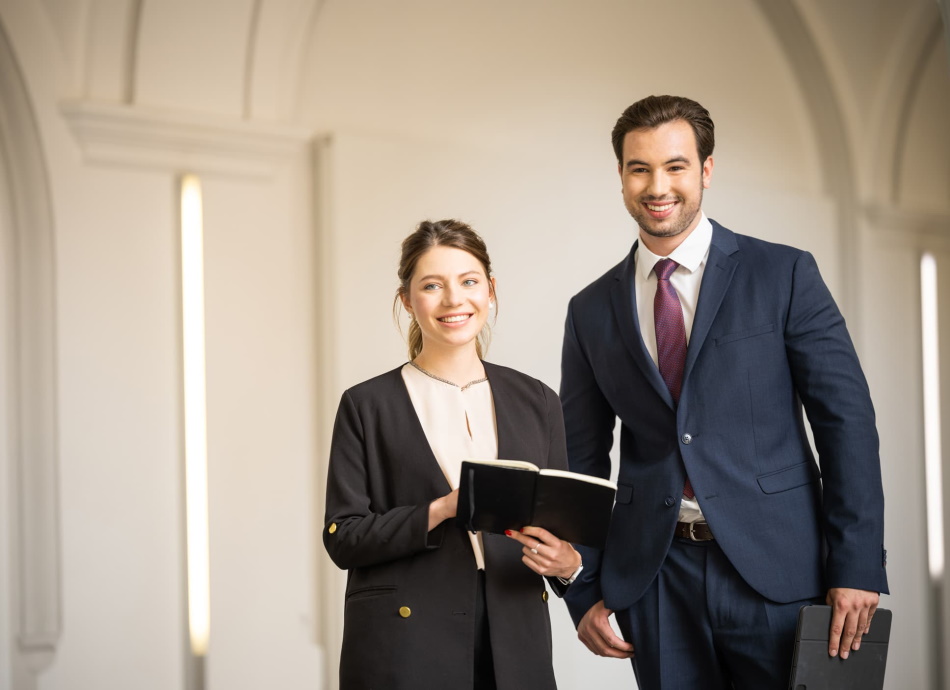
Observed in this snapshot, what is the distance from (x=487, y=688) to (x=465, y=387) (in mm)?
720

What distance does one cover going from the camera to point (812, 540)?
2.72 meters

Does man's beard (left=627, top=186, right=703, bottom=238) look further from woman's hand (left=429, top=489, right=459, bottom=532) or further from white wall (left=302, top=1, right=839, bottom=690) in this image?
white wall (left=302, top=1, right=839, bottom=690)

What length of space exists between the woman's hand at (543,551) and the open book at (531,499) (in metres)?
0.04

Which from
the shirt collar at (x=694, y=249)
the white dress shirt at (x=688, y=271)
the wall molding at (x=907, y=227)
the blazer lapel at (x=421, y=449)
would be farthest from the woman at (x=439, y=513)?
the wall molding at (x=907, y=227)

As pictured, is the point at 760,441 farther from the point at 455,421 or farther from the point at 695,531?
the point at 455,421

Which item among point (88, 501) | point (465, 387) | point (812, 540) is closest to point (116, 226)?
point (88, 501)

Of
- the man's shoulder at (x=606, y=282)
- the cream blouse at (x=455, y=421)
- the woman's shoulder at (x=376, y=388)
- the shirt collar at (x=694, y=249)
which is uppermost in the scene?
the shirt collar at (x=694, y=249)

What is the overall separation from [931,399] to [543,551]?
16.6ft

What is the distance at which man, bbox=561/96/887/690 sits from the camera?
2.66m

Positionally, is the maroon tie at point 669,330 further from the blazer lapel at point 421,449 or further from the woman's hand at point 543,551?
the blazer lapel at point 421,449

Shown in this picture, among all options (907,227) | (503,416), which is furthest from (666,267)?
(907,227)

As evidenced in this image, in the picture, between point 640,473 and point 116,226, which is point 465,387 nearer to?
point 640,473

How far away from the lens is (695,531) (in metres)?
2.76

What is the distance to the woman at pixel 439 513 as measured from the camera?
7.68ft
